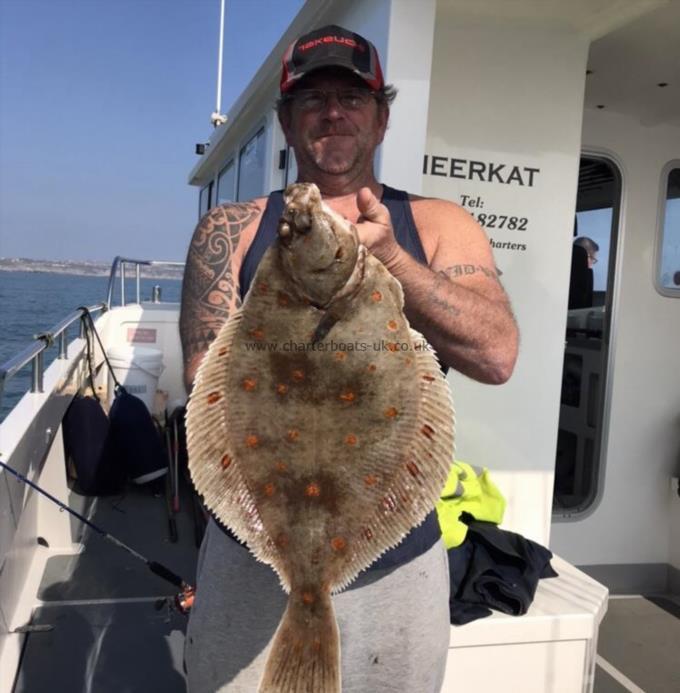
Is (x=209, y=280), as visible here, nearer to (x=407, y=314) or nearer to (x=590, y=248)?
(x=407, y=314)

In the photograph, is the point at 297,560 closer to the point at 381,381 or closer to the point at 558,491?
the point at 381,381

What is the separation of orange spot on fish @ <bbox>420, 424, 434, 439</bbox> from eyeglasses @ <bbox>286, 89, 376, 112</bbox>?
102 centimetres

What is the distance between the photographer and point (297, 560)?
164cm

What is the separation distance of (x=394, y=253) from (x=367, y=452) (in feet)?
1.66

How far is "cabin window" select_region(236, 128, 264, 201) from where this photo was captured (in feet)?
21.9

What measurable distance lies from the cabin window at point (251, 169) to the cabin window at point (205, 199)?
4406mm

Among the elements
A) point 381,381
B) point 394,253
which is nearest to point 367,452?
point 381,381

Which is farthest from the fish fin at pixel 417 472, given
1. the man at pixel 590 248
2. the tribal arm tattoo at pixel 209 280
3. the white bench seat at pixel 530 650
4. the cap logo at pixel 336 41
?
the man at pixel 590 248

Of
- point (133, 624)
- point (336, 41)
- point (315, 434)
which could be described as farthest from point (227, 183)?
point (315, 434)

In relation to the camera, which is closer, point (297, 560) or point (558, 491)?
point (297, 560)

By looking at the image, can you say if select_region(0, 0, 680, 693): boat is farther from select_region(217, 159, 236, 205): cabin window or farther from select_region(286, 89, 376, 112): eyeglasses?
select_region(217, 159, 236, 205): cabin window

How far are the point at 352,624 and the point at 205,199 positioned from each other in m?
12.7

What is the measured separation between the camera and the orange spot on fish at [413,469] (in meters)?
1.70

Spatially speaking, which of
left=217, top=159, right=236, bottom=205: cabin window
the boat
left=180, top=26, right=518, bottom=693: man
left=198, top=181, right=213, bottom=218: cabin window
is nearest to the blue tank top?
left=180, top=26, right=518, bottom=693: man
